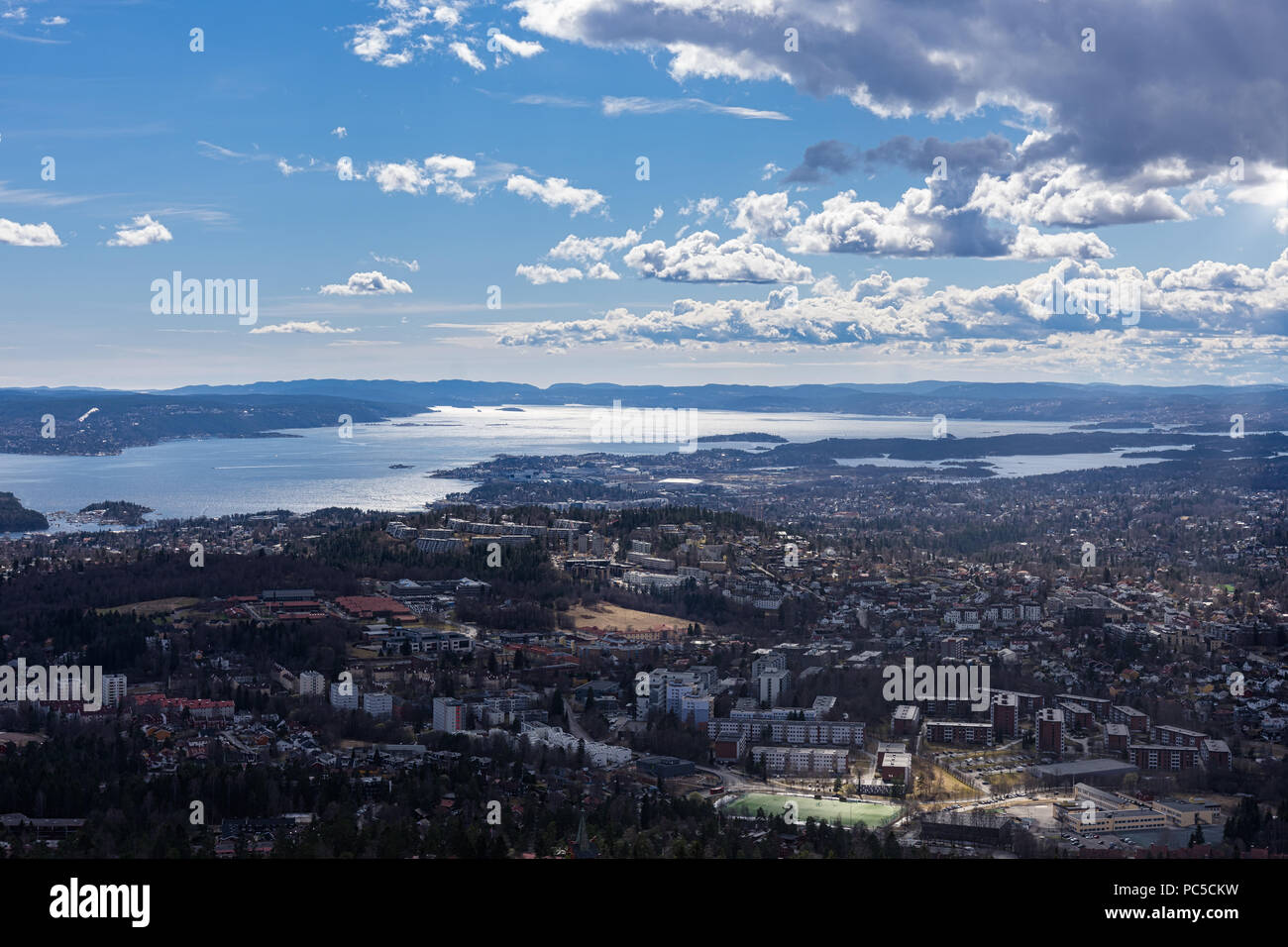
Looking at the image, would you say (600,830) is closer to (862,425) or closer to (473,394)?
(862,425)

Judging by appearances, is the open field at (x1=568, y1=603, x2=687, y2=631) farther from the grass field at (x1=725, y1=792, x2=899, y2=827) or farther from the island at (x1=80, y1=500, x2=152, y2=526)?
the island at (x1=80, y1=500, x2=152, y2=526)

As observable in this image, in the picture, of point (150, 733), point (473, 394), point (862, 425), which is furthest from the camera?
point (473, 394)

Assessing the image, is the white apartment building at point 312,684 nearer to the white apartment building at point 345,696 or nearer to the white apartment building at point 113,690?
the white apartment building at point 345,696

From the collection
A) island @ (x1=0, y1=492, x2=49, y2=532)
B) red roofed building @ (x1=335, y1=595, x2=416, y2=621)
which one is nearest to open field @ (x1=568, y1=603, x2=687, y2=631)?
red roofed building @ (x1=335, y1=595, x2=416, y2=621)

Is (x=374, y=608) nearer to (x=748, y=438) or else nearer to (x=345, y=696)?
(x=345, y=696)

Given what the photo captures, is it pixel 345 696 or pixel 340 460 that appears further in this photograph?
pixel 340 460

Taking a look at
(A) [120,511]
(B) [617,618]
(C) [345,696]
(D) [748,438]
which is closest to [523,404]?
(D) [748,438]

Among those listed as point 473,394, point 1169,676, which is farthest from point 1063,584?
point 473,394
